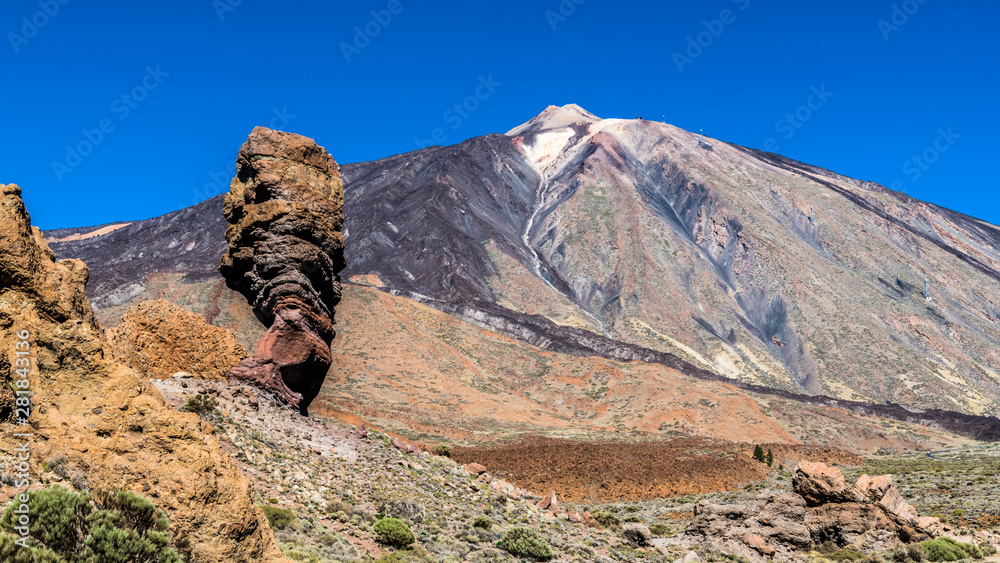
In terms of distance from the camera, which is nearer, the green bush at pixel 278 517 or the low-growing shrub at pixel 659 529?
the green bush at pixel 278 517

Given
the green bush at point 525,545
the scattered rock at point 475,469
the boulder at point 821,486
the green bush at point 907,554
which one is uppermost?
the boulder at point 821,486

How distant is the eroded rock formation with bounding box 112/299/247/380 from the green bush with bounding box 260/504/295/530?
821cm

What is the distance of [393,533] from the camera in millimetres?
12961

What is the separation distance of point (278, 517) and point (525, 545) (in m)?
5.85

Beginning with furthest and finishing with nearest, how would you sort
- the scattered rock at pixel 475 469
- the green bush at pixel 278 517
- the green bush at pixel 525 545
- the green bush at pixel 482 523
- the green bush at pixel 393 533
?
1. the scattered rock at pixel 475 469
2. the green bush at pixel 482 523
3. the green bush at pixel 525 545
4. the green bush at pixel 393 533
5. the green bush at pixel 278 517

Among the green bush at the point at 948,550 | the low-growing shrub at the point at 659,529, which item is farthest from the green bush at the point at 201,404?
the green bush at the point at 948,550

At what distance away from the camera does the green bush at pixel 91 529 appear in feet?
19.0

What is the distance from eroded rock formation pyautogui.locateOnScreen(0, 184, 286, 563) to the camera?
7008 millimetres

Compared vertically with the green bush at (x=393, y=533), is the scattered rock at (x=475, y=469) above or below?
above

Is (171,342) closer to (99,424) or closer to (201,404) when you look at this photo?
(201,404)

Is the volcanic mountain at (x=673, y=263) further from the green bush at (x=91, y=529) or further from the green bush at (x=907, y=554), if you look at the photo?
the green bush at (x=91, y=529)

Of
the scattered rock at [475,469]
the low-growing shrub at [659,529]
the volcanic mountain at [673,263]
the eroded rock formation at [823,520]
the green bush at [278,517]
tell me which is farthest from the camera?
the volcanic mountain at [673,263]

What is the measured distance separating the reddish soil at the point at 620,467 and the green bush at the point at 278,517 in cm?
2068

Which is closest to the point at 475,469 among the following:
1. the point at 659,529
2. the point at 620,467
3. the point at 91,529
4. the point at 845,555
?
the point at 659,529
